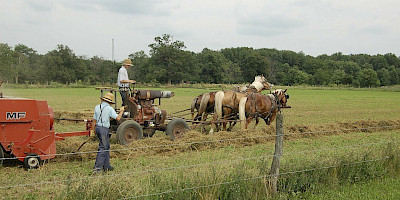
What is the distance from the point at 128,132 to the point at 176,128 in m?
1.65

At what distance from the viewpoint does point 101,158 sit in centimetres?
716

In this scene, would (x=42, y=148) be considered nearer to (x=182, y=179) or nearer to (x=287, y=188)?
(x=182, y=179)

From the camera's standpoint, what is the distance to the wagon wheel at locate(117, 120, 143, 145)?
962 centimetres

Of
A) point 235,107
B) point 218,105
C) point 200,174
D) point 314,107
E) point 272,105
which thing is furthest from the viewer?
point 314,107

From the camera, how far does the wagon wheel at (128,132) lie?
962 cm

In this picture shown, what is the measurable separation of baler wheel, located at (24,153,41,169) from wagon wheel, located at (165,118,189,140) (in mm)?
4128

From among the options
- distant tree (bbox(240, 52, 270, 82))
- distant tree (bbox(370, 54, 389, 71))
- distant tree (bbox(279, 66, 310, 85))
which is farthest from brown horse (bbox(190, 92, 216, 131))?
distant tree (bbox(370, 54, 389, 71))

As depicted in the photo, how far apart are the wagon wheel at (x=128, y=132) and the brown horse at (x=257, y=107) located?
3.83m

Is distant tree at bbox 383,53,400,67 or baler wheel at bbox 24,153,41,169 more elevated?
distant tree at bbox 383,53,400,67

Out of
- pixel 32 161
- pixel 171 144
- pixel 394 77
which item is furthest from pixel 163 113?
pixel 394 77

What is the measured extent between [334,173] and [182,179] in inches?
116

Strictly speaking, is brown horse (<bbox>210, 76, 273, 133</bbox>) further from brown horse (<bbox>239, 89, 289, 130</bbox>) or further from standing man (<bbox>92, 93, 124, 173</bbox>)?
standing man (<bbox>92, 93, 124, 173</bbox>)

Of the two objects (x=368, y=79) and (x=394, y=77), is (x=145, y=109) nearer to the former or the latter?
(x=368, y=79)

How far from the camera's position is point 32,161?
7.33 m
